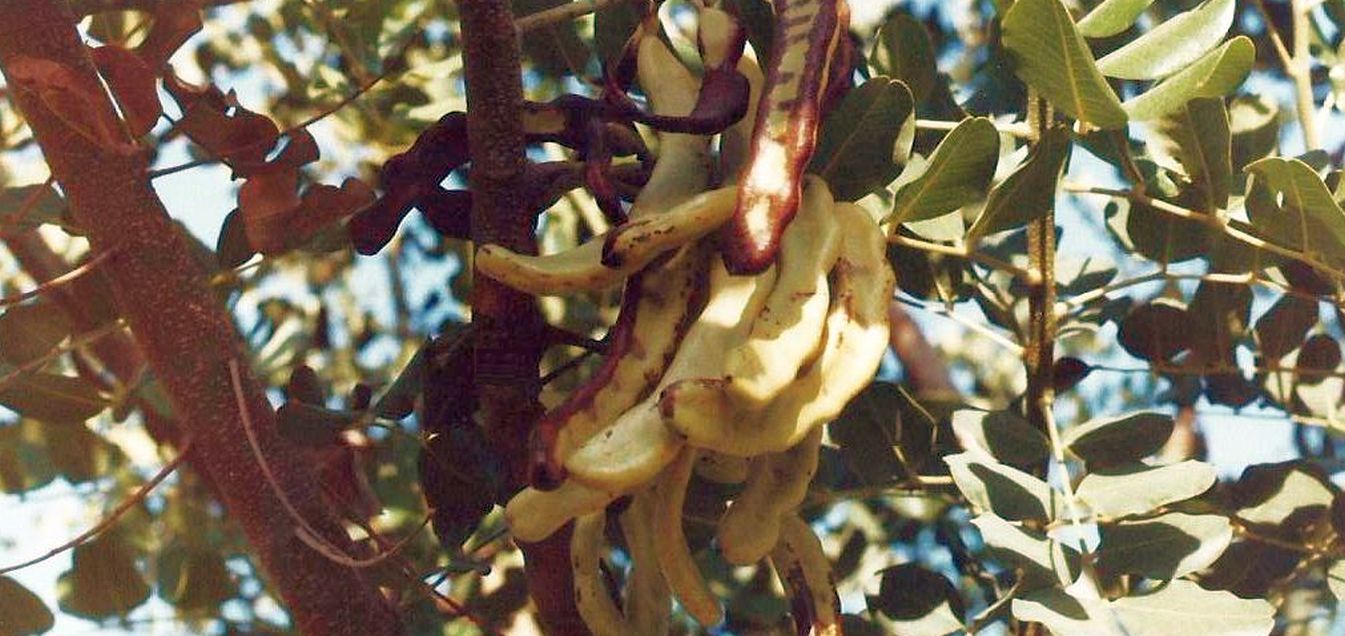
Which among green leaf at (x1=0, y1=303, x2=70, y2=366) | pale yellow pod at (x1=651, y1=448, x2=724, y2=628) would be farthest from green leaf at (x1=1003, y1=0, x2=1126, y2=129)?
green leaf at (x1=0, y1=303, x2=70, y2=366)

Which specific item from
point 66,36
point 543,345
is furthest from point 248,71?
point 543,345

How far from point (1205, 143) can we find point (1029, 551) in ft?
0.71

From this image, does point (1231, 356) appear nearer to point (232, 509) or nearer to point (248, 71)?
point (232, 509)

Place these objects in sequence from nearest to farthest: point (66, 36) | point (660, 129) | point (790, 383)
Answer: point (790, 383), point (660, 129), point (66, 36)

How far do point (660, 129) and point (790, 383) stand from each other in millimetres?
149

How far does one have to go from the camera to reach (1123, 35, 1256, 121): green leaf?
72cm

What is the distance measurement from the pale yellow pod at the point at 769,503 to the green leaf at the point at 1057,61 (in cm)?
19

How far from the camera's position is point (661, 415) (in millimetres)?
556

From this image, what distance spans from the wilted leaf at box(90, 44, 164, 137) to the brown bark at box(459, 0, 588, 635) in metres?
0.17

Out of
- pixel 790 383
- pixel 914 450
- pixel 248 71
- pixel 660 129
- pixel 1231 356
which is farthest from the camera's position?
pixel 248 71

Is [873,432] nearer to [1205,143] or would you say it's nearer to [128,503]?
[1205,143]

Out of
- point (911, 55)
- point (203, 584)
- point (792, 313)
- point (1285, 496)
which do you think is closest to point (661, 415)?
point (792, 313)

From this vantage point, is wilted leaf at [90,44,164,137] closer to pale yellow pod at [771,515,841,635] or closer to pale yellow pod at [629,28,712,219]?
pale yellow pod at [629,28,712,219]

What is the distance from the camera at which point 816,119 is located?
2.09ft
